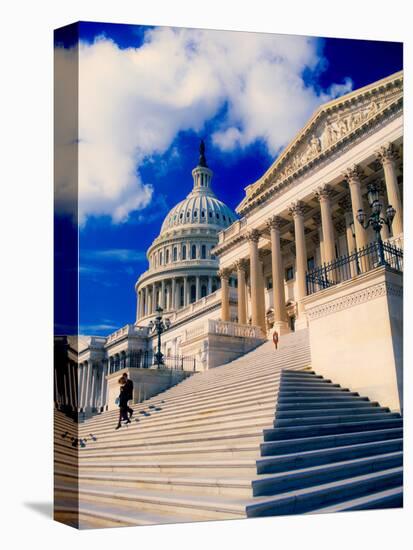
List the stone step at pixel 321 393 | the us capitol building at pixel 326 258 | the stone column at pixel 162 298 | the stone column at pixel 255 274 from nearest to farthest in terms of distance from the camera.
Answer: the stone step at pixel 321 393 → the us capitol building at pixel 326 258 → the stone column at pixel 255 274 → the stone column at pixel 162 298

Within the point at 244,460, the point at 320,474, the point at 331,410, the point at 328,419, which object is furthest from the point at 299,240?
the point at 244,460

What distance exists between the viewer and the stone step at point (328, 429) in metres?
10.5

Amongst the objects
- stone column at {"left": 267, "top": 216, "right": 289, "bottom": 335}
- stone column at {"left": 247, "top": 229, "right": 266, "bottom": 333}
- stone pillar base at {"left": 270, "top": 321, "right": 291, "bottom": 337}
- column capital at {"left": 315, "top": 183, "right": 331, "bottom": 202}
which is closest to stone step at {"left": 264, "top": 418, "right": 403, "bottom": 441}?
stone pillar base at {"left": 270, "top": 321, "right": 291, "bottom": 337}

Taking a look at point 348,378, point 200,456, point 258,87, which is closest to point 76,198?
point 200,456

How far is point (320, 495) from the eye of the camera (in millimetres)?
8586

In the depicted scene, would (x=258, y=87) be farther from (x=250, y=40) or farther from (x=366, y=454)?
(x=366, y=454)

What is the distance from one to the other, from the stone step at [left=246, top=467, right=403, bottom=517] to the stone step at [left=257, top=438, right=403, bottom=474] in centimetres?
54

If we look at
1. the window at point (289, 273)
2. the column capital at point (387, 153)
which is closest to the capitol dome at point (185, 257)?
the window at point (289, 273)

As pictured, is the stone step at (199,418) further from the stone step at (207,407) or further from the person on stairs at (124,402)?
the person on stairs at (124,402)

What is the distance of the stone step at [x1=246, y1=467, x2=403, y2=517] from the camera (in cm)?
785

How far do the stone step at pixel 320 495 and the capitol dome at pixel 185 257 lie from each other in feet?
240

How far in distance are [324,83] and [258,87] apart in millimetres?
2310

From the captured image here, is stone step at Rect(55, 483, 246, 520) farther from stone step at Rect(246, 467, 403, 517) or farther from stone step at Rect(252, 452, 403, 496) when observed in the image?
stone step at Rect(252, 452, 403, 496)

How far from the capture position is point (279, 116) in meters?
16.0
